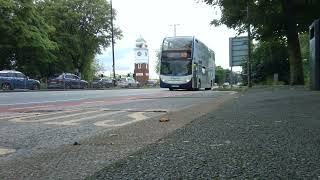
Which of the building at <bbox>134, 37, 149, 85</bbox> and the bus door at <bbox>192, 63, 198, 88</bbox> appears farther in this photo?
the building at <bbox>134, 37, 149, 85</bbox>

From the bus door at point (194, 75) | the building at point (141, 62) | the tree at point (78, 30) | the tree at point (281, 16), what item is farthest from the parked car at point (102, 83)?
the building at point (141, 62)

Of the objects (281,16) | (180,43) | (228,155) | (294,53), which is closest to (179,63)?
(180,43)

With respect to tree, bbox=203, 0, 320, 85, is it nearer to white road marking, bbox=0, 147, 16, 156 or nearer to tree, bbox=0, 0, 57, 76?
tree, bbox=0, 0, 57, 76

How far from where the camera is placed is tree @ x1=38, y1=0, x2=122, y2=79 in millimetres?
65438

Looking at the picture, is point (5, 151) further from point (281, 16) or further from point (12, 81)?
point (12, 81)

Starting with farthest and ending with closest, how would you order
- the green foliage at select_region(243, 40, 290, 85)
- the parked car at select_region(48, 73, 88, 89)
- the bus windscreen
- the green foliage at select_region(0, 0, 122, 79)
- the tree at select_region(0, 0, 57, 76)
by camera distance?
1. the green foliage at select_region(0, 0, 122, 79)
2. the tree at select_region(0, 0, 57, 76)
3. the parked car at select_region(48, 73, 88, 89)
4. the green foliage at select_region(243, 40, 290, 85)
5. the bus windscreen

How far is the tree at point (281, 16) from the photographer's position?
31.9 meters

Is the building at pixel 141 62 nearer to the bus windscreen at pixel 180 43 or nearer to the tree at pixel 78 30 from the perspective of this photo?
the tree at pixel 78 30

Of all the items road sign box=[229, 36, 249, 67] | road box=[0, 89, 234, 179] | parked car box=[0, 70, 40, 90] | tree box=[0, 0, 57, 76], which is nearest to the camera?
road box=[0, 89, 234, 179]

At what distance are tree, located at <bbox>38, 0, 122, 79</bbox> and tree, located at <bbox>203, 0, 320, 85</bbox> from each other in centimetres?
3361

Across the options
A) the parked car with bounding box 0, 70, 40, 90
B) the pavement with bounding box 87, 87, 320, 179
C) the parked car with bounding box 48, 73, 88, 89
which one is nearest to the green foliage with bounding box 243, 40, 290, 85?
the parked car with bounding box 48, 73, 88, 89

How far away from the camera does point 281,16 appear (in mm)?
32250

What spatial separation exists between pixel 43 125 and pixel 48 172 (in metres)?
4.44

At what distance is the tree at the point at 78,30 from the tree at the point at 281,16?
3361 cm
